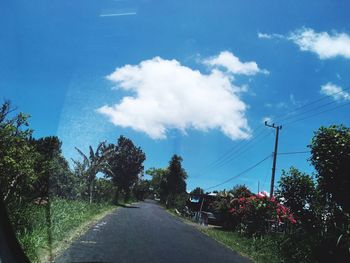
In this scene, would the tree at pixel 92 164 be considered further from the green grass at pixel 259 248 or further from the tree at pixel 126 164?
the green grass at pixel 259 248

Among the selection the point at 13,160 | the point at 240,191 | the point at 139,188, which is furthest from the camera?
the point at 139,188

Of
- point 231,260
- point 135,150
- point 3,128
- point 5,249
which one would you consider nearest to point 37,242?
point 3,128

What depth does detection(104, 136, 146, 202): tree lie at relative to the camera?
5062 cm

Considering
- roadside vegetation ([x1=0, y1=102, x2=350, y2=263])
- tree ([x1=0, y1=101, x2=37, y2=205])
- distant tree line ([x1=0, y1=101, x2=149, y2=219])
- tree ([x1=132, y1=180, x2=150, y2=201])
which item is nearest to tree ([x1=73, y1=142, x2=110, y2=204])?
distant tree line ([x1=0, y1=101, x2=149, y2=219])

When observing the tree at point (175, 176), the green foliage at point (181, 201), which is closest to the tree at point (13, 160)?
the green foliage at point (181, 201)

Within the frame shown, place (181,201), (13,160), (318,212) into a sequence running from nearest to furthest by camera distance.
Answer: (13,160) → (318,212) → (181,201)

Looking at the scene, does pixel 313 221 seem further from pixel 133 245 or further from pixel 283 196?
pixel 133 245

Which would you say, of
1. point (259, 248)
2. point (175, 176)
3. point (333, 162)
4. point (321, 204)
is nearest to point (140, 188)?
point (175, 176)

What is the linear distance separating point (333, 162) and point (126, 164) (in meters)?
42.5

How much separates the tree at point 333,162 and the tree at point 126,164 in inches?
1471

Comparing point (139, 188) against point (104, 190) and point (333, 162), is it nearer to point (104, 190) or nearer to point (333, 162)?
point (104, 190)

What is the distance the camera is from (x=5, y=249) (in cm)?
451

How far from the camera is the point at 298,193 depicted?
Answer: 16.2m

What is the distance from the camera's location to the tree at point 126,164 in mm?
50625
